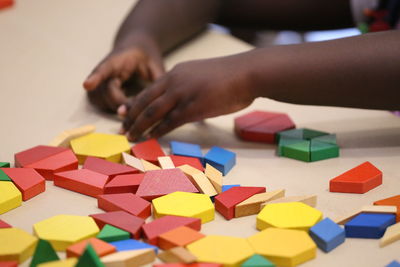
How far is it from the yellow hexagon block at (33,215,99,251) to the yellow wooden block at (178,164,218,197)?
0.17m

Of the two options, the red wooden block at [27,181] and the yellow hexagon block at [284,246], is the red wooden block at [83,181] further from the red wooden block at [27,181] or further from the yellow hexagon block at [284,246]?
the yellow hexagon block at [284,246]

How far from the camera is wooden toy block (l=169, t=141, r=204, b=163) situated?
0.88 m

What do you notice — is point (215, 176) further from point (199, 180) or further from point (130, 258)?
point (130, 258)

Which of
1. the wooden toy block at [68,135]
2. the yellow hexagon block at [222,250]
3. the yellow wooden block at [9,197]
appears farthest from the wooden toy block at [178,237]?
the wooden toy block at [68,135]

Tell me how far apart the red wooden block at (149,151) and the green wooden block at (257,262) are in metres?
0.31

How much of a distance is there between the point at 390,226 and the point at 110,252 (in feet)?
1.13

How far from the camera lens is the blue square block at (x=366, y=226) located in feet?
2.16

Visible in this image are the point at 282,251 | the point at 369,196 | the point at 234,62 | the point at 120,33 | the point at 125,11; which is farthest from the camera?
the point at 125,11

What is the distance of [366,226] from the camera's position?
656 millimetres

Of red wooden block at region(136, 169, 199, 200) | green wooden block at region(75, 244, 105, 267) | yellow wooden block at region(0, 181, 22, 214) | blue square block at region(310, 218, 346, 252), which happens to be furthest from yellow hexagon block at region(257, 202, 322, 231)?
yellow wooden block at region(0, 181, 22, 214)

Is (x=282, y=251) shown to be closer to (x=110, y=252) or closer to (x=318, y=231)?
(x=318, y=231)

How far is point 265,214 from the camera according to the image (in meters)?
0.69

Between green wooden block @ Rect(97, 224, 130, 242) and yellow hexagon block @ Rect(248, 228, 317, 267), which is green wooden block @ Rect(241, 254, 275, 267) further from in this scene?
green wooden block @ Rect(97, 224, 130, 242)

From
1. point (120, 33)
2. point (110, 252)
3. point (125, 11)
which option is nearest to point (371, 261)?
point (110, 252)
